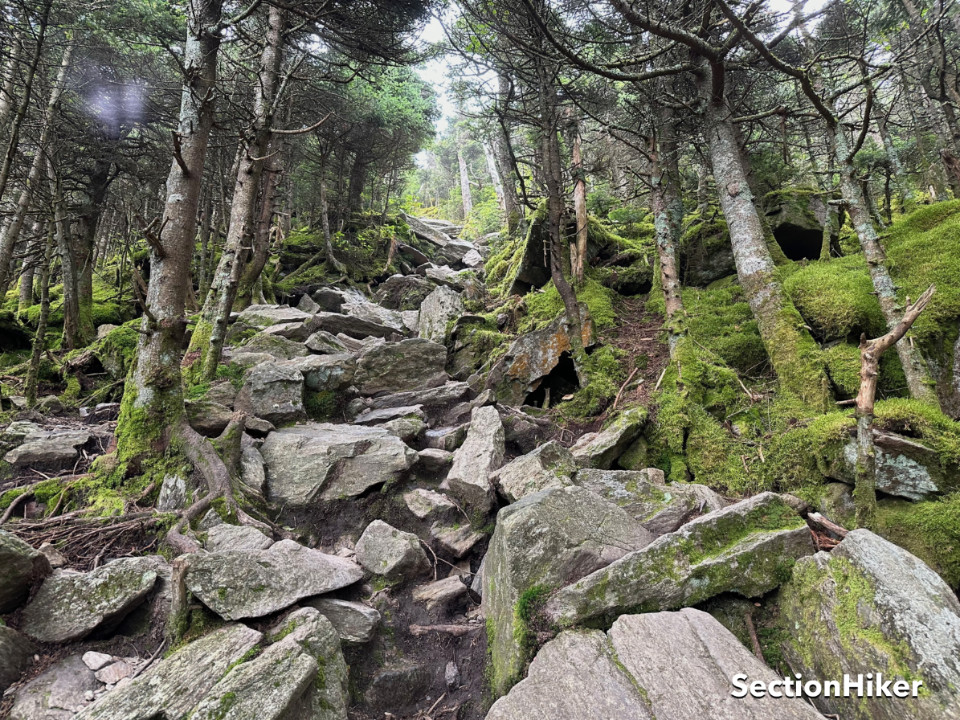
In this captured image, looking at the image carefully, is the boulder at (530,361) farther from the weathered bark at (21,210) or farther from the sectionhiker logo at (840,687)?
the weathered bark at (21,210)

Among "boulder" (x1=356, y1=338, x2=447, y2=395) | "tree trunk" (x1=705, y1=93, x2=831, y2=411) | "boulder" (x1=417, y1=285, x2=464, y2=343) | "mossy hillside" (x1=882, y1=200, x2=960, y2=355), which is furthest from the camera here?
"boulder" (x1=417, y1=285, x2=464, y2=343)

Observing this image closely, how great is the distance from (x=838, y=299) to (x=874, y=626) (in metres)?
4.67

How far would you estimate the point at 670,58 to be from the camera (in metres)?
9.48

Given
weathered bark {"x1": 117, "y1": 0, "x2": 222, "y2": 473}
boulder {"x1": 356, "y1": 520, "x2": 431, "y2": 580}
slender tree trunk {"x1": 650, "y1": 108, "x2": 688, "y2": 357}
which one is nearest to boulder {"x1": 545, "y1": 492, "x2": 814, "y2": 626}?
boulder {"x1": 356, "y1": 520, "x2": 431, "y2": 580}

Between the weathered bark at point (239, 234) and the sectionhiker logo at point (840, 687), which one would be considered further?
the weathered bark at point (239, 234)

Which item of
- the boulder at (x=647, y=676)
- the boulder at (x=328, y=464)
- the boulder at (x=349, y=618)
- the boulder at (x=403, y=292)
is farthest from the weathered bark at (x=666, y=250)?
the boulder at (x=403, y=292)

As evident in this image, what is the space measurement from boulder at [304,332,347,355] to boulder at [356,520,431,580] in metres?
5.81

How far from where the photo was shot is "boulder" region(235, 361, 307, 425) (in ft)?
24.5

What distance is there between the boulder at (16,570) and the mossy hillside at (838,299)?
8954 millimetres

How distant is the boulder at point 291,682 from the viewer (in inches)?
107

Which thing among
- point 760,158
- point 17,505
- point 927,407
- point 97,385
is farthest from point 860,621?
point 97,385

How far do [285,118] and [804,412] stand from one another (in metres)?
15.2

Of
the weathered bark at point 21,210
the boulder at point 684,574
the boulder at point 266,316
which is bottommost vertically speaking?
the boulder at point 684,574

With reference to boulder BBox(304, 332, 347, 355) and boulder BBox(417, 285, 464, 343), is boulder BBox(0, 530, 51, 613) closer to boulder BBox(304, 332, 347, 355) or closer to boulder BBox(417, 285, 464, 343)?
boulder BBox(304, 332, 347, 355)
